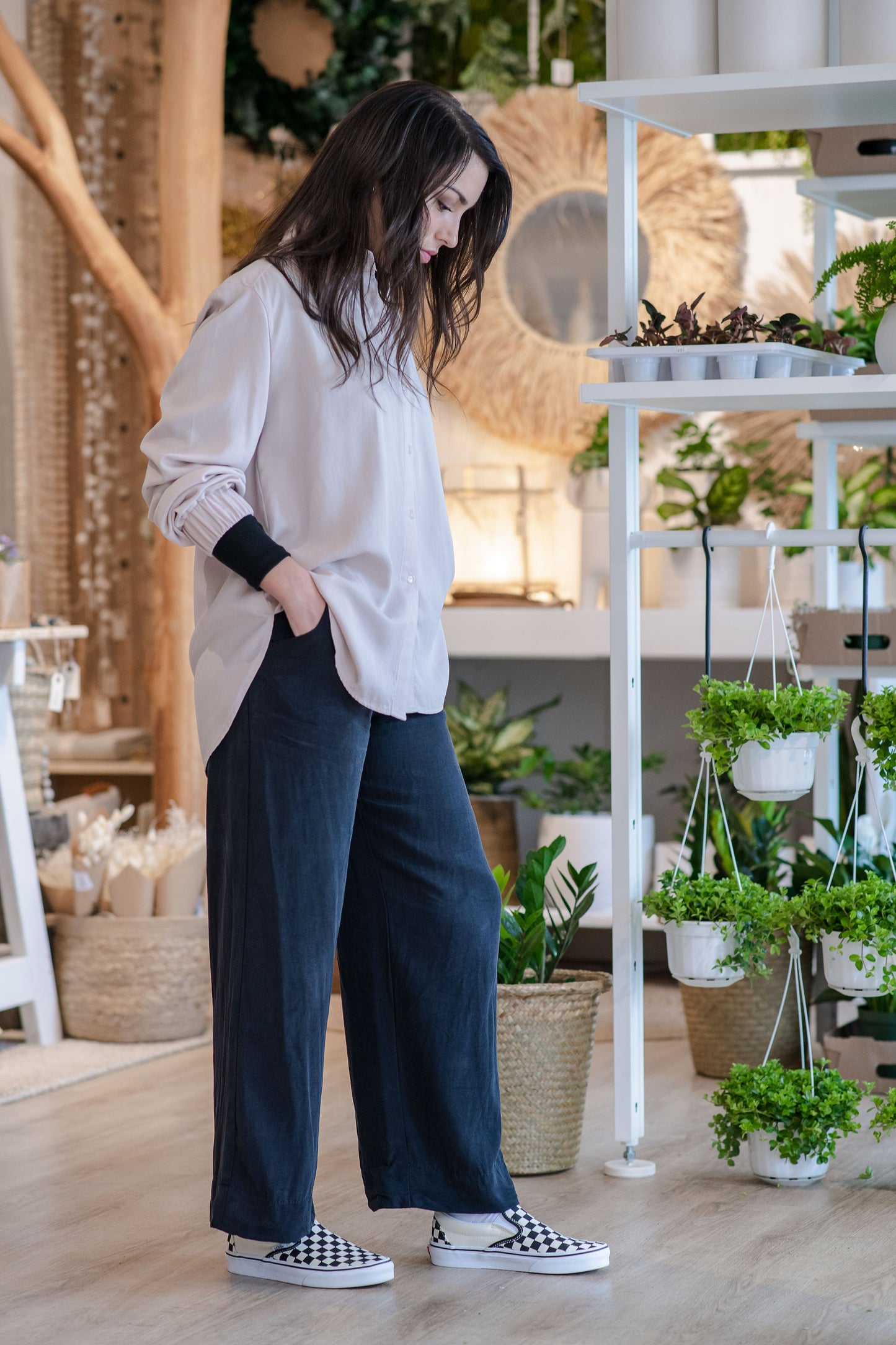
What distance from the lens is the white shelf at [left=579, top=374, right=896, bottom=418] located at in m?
2.42

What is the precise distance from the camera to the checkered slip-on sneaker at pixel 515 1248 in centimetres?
216

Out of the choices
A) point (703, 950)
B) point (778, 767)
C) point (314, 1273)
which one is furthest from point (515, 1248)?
point (778, 767)

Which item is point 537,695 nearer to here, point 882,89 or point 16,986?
point 16,986

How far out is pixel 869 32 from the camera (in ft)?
8.05

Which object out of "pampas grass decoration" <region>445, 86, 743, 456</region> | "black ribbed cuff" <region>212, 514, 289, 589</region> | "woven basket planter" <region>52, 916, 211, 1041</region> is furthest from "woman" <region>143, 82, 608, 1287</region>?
"pampas grass decoration" <region>445, 86, 743, 456</region>

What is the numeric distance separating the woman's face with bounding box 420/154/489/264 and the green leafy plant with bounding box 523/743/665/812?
234 cm

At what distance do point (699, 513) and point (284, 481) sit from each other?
220 centimetres

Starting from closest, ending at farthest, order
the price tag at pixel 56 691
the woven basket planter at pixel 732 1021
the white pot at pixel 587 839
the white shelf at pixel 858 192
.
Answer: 1. the white shelf at pixel 858 192
2. the woven basket planter at pixel 732 1021
3. the price tag at pixel 56 691
4. the white pot at pixel 587 839

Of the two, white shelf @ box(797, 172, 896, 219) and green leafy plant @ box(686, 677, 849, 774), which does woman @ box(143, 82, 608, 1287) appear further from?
white shelf @ box(797, 172, 896, 219)

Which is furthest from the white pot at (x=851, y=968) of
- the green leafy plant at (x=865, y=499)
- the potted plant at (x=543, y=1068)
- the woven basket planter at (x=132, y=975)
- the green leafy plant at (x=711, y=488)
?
the green leafy plant at (x=711, y=488)

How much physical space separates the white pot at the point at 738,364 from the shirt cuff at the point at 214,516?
0.83 m

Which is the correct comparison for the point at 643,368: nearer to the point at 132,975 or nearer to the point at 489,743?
the point at 132,975

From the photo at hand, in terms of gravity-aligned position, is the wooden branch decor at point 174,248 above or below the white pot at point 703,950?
above

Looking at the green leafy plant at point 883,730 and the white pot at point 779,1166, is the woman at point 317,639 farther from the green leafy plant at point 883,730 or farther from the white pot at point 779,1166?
the green leafy plant at point 883,730
